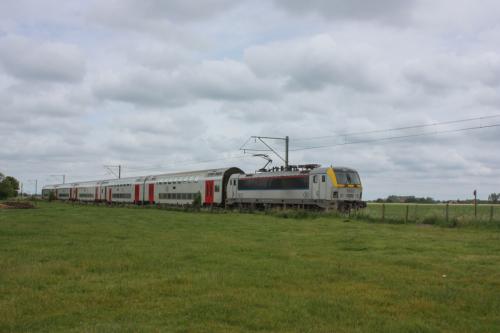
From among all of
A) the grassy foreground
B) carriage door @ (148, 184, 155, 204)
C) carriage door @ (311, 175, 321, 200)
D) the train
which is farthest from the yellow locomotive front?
carriage door @ (148, 184, 155, 204)

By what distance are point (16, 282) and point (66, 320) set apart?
3.32 m

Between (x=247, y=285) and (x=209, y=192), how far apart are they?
40.3m

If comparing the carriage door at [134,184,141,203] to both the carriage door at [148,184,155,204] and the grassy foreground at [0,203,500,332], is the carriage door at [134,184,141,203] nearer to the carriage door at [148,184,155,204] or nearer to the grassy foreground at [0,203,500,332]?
the carriage door at [148,184,155,204]

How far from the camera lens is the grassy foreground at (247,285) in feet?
24.8

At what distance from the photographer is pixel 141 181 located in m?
65.8

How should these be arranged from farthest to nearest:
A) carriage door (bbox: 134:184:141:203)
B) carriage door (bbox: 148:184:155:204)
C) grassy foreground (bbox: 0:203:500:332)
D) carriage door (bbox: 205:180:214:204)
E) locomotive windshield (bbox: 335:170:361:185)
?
carriage door (bbox: 134:184:141:203)
carriage door (bbox: 148:184:155:204)
carriage door (bbox: 205:180:214:204)
locomotive windshield (bbox: 335:170:361:185)
grassy foreground (bbox: 0:203:500:332)

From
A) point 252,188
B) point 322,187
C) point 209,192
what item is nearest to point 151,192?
point 209,192

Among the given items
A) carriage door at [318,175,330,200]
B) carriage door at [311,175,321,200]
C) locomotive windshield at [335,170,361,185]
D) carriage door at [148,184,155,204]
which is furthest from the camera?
carriage door at [148,184,155,204]

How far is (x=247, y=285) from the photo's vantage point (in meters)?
10.2

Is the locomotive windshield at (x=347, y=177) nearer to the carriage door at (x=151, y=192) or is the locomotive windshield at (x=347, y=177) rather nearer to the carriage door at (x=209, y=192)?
the carriage door at (x=209, y=192)

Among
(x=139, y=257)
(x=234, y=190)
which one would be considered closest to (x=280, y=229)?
(x=139, y=257)

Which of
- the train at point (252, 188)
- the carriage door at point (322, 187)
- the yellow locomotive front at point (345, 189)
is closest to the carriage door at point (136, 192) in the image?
the train at point (252, 188)

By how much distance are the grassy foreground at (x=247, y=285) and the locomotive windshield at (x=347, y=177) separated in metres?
17.7

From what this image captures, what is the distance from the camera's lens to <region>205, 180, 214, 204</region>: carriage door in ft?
164
